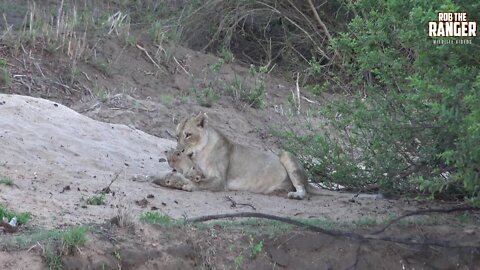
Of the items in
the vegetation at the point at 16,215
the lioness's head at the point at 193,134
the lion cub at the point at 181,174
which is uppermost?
the vegetation at the point at 16,215

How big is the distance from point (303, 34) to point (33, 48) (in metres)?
5.85

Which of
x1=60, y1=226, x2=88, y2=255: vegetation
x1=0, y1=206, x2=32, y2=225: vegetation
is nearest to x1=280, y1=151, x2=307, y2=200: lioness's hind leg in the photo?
x1=0, y1=206, x2=32, y2=225: vegetation

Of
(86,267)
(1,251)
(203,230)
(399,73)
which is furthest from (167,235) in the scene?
(399,73)

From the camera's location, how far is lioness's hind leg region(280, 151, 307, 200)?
11.4 m

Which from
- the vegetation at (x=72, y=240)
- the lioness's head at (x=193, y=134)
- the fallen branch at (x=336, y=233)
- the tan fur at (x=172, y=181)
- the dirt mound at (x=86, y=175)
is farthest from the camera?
the lioness's head at (x=193, y=134)

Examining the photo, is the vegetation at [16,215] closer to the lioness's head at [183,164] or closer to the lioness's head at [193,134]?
the lioness's head at [183,164]

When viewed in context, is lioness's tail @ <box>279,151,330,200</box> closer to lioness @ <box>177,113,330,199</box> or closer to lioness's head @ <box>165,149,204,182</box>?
lioness @ <box>177,113,330,199</box>

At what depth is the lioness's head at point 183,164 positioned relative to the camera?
11.5 m

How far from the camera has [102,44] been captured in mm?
17906

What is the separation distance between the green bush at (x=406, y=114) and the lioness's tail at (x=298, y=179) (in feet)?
0.74

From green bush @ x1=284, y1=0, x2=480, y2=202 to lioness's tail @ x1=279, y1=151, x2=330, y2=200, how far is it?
227 millimetres

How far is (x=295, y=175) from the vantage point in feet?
37.7

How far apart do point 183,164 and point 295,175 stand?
1.24 meters

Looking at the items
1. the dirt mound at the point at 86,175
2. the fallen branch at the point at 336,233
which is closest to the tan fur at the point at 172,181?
the dirt mound at the point at 86,175
